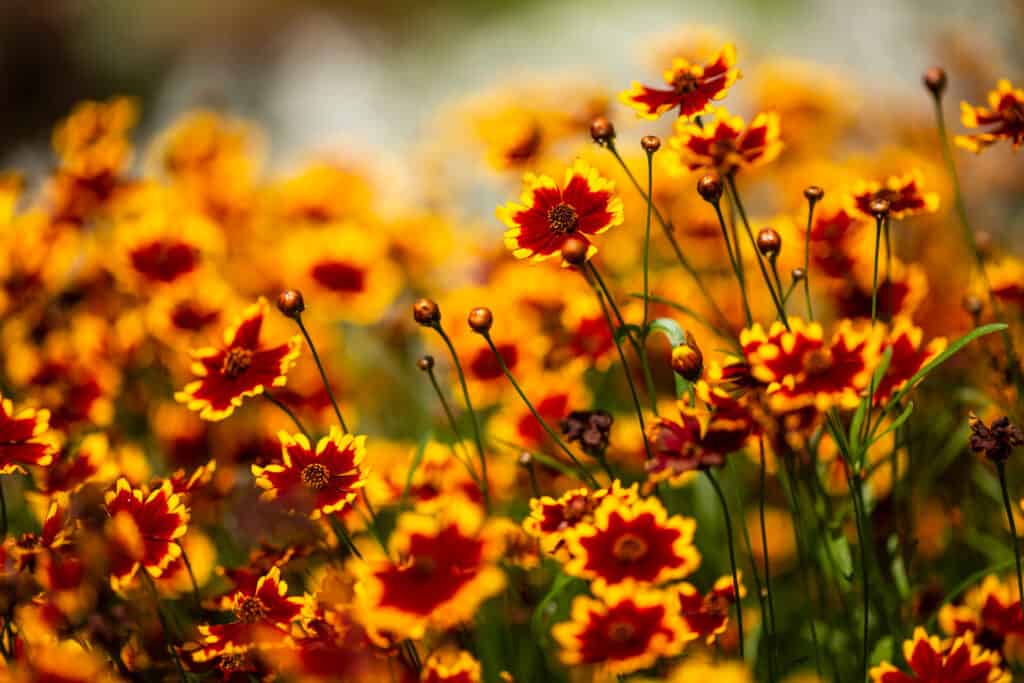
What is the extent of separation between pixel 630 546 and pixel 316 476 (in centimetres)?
37

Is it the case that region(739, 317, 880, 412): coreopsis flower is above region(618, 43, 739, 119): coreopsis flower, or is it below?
below

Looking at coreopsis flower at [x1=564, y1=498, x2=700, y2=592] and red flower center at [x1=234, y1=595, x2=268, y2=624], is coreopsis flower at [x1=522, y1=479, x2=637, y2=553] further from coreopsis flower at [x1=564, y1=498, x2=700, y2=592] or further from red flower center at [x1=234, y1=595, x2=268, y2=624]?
red flower center at [x1=234, y1=595, x2=268, y2=624]

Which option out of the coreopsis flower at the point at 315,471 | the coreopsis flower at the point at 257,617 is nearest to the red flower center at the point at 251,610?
the coreopsis flower at the point at 257,617

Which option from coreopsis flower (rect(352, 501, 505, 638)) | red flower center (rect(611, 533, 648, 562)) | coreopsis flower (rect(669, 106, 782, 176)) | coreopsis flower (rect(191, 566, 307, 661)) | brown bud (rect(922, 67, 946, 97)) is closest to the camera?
coreopsis flower (rect(352, 501, 505, 638))

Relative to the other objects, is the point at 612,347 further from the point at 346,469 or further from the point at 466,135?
the point at 466,135

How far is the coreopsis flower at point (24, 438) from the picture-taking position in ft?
3.83

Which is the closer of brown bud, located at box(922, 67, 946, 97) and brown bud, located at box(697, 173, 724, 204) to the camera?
brown bud, located at box(697, 173, 724, 204)

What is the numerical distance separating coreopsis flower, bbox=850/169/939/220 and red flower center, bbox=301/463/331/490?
734 millimetres

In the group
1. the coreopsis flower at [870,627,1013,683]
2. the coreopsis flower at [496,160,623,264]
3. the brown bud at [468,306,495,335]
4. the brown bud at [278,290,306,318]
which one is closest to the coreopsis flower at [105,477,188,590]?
the brown bud at [278,290,306,318]

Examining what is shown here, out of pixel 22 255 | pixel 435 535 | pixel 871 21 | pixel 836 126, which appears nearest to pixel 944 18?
pixel 871 21

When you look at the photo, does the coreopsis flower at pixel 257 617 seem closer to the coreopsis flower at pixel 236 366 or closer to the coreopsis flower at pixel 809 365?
the coreopsis flower at pixel 236 366

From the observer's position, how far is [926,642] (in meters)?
1.13

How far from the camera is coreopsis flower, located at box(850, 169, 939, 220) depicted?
1.26m

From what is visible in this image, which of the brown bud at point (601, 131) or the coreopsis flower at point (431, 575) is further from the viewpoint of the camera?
the brown bud at point (601, 131)
